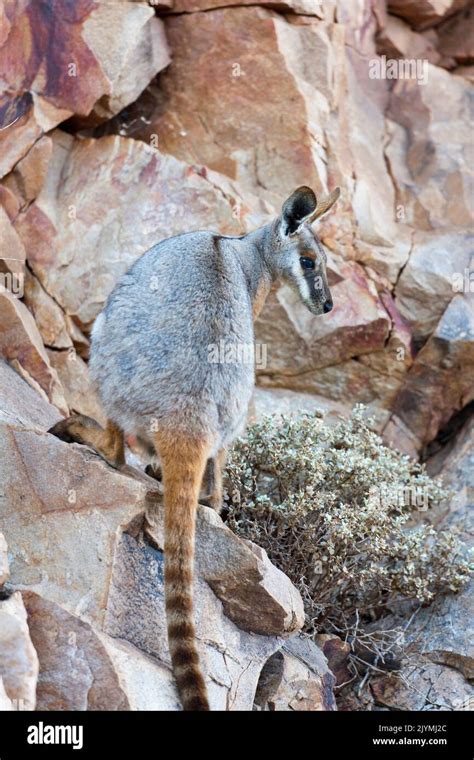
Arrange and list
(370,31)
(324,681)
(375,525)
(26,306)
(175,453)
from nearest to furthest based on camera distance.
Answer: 1. (175,453)
2. (324,681)
3. (375,525)
4. (26,306)
5. (370,31)

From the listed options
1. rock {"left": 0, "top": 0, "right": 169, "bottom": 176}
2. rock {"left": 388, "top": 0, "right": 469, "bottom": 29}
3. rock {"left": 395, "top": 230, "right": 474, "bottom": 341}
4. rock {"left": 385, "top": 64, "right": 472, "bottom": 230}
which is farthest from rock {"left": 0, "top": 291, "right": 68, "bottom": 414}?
rock {"left": 388, "top": 0, "right": 469, "bottom": 29}

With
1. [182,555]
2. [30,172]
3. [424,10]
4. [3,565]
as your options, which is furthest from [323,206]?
[424,10]

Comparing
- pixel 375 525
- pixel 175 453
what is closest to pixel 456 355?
pixel 375 525

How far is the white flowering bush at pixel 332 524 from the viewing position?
25.4 feet

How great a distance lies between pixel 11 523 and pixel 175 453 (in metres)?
1.08

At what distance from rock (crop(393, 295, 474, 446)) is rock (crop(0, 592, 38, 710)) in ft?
20.5

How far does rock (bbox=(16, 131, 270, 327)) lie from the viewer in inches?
374

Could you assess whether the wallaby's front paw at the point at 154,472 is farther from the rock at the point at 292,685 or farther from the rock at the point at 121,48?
the rock at the point at 121,48

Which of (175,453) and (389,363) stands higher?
(175,453)

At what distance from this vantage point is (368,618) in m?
8.48

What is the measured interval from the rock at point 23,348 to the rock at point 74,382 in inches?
19.4

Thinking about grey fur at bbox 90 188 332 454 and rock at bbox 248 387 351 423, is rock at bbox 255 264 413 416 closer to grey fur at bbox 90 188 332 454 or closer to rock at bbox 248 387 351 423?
rock at bbox 248 387 351 423

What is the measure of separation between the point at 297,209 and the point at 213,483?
2204 millimetres

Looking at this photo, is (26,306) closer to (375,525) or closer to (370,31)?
(375,525)
